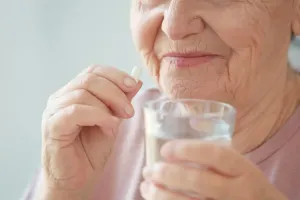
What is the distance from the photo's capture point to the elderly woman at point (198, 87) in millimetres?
933

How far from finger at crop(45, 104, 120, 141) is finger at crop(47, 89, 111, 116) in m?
0.01

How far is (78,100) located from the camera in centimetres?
92

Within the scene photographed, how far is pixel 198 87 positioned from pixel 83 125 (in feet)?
0.84

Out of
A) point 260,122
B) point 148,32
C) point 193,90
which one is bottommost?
point 260,122

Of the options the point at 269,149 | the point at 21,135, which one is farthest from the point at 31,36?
the point at 269,149

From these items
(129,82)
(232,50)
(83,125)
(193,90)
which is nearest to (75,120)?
(83,125)


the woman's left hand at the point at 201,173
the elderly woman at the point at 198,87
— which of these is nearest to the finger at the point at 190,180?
the woman's left hand at the point at 201,173

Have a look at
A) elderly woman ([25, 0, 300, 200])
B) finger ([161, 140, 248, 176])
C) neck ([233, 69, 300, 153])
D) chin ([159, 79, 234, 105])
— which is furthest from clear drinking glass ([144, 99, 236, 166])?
neck ([233, 69, 300, 153])

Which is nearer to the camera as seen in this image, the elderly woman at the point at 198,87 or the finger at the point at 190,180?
the finger at the point at 190,180

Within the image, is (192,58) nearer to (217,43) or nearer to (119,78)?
(217,43)

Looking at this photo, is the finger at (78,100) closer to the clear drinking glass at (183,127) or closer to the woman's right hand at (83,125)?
the woman's right hand at (83,125)

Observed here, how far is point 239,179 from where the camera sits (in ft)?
2.20

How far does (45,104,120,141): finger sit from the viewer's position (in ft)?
2.96

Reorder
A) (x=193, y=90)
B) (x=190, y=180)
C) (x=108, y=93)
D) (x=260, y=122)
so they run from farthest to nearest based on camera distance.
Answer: (x=260, y=122), (x=193, y=90), (x=108, y=93), (x=190, y=180)
